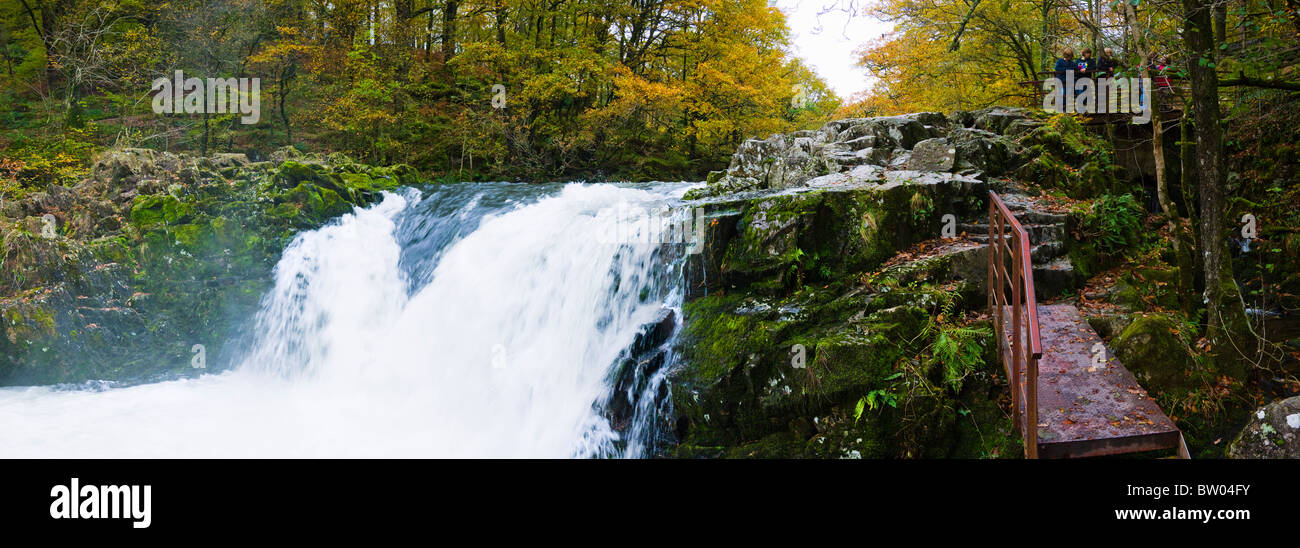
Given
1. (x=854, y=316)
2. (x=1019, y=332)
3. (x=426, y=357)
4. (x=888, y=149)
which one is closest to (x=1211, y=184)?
(x=1019, y=332)

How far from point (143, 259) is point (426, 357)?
17.7 ft

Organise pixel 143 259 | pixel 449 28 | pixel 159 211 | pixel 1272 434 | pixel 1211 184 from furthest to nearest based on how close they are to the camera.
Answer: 1. pixel 449 28
2. pixel 159 211
3. pixel 143 259
4. pixel 1211 184
5. pixel 1272 434

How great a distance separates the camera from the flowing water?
6.83m

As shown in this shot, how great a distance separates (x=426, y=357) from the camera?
8.44 metres

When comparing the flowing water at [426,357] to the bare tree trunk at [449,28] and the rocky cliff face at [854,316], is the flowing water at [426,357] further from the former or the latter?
the bare tree trunk at [449,28]

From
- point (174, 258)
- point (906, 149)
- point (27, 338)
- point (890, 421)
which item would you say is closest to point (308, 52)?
point (174, 258)

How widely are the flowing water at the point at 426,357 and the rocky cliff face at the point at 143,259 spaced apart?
448 mm

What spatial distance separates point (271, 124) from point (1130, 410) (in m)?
21.7

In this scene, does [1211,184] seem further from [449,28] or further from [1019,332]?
[449,28]

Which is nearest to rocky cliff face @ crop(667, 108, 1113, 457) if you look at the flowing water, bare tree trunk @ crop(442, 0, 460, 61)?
the flowing water

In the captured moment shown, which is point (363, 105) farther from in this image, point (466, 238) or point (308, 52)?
point (466, 238)

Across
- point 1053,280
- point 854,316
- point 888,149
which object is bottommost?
point 854,316

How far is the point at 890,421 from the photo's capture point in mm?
4906

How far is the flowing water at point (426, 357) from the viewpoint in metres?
6.83
